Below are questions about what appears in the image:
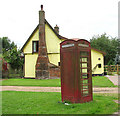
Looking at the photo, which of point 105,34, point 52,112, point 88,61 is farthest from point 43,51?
point 105,34

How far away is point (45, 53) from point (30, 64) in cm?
449

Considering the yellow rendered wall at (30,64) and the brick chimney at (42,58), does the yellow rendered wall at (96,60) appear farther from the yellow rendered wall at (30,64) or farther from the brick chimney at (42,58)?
the yellow rendered wall at (30,64)

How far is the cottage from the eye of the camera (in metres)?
24.3

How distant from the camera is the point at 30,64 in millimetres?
27703

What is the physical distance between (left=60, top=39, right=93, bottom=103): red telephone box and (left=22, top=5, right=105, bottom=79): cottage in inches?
640

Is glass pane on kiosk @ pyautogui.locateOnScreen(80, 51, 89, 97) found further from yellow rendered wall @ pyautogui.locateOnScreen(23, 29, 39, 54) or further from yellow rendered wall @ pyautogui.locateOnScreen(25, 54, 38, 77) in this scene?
yellow rendered wall @ pyautogui.locateOnScreen(23, 29, 39, 54)

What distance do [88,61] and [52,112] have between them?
10.2 ft

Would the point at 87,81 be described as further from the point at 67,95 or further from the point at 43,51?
the point at 43,51

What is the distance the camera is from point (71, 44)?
7.73 meters

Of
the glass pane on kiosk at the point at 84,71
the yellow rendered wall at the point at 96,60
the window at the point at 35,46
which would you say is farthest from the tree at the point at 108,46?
the glass pane on kiosk at the point at 84,71

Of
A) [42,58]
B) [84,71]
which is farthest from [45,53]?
[84,71]

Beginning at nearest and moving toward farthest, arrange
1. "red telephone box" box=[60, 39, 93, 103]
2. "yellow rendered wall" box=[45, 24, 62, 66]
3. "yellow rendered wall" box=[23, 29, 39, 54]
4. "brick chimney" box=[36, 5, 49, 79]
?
"red telephone box" box=[60, 39, 93, 103]
"brick chimney" box=[36, 5, 49, 79]
"yellow rendered wall" box=[45, 24, 62, 66]
"yellow rendered wall" box=[23, 29, 39, 54]

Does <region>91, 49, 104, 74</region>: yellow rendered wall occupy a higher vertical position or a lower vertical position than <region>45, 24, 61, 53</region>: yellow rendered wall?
lower

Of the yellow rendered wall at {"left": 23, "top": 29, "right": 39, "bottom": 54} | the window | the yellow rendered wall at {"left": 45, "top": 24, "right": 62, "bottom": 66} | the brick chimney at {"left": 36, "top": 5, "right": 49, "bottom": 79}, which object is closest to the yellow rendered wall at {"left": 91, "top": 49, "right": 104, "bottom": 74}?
the yellow rendered wall at {"left": 45, "top": 24, "right": 62, "bottom": 66}
